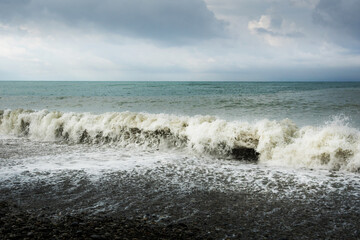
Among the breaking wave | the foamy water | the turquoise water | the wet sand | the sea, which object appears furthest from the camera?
the turquoise water

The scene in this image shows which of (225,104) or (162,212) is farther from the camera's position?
(225,104)

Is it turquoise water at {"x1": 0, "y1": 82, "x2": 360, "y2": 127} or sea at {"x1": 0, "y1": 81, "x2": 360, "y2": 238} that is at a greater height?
turquoise water at {"x1": 0, "y1": 82, "x2": 360, "y2": 127}

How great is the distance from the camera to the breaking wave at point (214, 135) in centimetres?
761

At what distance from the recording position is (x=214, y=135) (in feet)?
30.8

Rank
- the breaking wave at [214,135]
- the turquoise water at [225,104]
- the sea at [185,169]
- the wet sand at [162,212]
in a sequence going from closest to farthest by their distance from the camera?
the wet sand at [162,212]
the sea at [185,169]
the breaking wave at [214,135]
the turquoise water at [225,104]

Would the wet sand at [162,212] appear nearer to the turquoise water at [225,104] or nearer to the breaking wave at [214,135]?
the breaking wave at [214,135]

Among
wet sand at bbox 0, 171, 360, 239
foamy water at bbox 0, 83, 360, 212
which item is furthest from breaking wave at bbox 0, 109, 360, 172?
wet sand at bbox 0, 171, 360, 239

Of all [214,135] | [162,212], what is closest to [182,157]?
[214,135]

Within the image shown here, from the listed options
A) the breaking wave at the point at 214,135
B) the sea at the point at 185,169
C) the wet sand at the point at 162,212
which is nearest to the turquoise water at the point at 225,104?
the breaking wave at the point at 214,135

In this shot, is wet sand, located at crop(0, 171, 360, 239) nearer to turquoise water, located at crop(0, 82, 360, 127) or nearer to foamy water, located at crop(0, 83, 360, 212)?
foamy water, located at crop(0, 83, 360, 212)

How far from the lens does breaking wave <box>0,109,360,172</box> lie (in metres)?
7.61

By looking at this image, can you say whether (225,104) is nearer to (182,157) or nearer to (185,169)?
(182,157)

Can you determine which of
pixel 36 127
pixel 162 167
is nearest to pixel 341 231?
pixel 162 167

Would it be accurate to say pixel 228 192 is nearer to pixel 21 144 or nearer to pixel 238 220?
A: pixel 238 220
